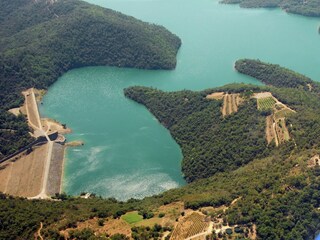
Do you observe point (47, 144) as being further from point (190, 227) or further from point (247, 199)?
point (247, 199)

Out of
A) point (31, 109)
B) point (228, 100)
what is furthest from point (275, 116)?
point (31, 109)

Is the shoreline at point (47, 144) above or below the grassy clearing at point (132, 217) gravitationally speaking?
below

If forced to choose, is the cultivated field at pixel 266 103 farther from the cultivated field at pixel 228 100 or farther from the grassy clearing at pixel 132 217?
the grassy clearing at pixel 132 217

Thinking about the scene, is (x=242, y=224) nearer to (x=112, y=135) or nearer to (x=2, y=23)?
(x=112, y=135)

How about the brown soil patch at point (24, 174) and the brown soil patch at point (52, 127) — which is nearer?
the brown soil patch at point (24, 174)

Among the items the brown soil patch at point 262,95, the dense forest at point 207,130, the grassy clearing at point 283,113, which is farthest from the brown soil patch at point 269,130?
the brown soil patch at point 262,95

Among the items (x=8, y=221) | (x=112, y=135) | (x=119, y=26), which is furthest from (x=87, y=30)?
(x=8, y=221)
